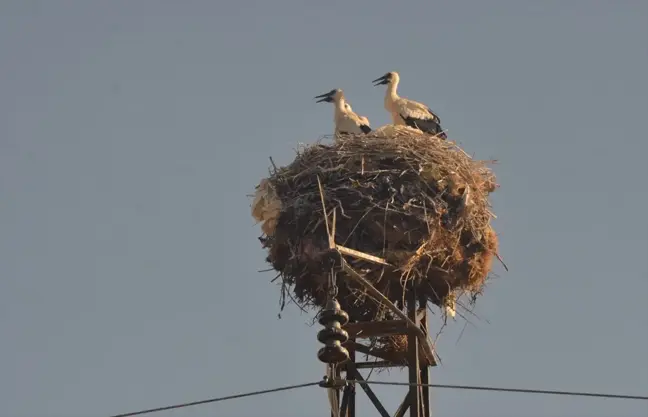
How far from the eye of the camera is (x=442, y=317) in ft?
39.2

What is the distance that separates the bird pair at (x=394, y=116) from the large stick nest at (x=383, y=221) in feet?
8.28

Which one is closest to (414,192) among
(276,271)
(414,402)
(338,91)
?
(276,271)

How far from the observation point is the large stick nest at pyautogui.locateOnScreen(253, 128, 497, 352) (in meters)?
11.7

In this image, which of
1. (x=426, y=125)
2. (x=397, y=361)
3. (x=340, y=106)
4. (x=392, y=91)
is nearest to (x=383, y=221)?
(x=397, y=361)

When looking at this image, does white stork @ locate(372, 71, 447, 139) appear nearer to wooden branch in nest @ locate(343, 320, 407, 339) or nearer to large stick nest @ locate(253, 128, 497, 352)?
large stick nest @ locate(253, 128, 497, 352)

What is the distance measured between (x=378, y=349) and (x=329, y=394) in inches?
54.7

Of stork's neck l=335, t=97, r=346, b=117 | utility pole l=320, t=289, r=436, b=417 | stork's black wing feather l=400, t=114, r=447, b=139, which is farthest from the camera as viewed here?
stork's neck l=335, t=97, r=346, b=117

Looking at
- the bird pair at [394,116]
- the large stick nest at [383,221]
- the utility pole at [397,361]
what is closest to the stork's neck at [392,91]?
the bird pair at [394,116]

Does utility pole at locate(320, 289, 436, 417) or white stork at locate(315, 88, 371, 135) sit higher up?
white stork at locate(315, 88, 371, 135)

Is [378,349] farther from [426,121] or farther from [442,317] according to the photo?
[426,121]

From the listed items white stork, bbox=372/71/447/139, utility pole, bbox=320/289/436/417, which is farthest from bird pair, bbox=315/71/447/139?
utility pole, bbox=320/289/436/417

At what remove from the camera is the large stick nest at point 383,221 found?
11.7m

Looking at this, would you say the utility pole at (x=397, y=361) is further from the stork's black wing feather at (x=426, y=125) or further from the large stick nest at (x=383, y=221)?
the stork's black wing feather at (x=426, y=125)

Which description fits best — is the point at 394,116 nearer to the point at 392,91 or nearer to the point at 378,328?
the point at 392,91
